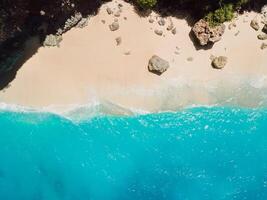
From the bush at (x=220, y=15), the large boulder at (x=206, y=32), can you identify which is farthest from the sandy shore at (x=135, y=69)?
the bush at (x=220, y=15)

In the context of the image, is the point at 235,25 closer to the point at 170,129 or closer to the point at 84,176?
the point at 170,129

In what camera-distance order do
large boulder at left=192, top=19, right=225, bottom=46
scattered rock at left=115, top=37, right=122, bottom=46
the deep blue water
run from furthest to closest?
scattered rock at left=115, top=37, right=122, bottom=46
the deep blue water
large boulder at left=192, top=19, right=225, bottom=46

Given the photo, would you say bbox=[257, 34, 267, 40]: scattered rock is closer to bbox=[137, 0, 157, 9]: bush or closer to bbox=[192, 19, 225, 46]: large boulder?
bbox=[192, 19, 225, 46]: large boulder

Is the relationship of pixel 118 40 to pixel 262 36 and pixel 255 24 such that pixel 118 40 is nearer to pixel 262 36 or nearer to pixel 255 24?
pixel 255 24

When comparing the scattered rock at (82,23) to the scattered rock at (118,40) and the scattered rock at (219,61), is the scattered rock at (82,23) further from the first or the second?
the scattered rock at (219,61)

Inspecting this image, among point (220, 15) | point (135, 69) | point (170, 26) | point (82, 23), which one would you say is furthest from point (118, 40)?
point (220, 15)

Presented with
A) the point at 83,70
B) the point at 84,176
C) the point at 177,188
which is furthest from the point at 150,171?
the point at 83,70

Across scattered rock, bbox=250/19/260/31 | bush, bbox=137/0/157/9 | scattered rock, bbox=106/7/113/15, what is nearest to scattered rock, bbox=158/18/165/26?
bush, bbox=137/0/157/9
